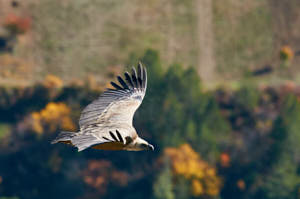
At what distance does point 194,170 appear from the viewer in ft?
292

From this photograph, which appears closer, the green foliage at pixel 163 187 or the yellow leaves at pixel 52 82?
the green foliage at pixel 163 187

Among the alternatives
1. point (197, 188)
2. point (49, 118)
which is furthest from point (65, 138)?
point (197, 188)

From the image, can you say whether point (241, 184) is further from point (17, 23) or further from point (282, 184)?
point (17, 23)

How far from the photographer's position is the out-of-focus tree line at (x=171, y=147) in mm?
87625

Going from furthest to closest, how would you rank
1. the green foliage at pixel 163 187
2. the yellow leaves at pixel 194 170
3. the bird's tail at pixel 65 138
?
the yellow leaves at pixel 194 170, the green foliage at pixel 163 187, the bird's tail at pixel 65 138

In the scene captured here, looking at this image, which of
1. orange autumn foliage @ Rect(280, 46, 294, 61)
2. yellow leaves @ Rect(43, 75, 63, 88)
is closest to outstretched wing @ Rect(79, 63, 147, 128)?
A: yellow leaves @ Rect(43, 75, 63, 88)

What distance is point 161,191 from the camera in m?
84.9

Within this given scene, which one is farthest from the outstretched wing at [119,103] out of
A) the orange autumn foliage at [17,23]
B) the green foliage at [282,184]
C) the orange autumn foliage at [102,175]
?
the green foliage at [282,184]

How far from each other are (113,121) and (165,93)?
228 ft

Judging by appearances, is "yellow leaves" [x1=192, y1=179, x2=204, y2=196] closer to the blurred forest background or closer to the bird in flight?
the blurred forest background

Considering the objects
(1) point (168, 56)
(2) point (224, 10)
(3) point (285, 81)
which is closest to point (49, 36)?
(1) point (168, 56)

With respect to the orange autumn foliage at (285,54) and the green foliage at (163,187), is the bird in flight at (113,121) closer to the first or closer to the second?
the green foliage at (163,187)

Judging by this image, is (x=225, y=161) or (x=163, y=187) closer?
(x=163, y=187)

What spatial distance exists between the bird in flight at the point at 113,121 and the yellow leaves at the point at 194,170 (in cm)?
6169
